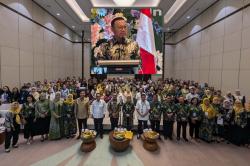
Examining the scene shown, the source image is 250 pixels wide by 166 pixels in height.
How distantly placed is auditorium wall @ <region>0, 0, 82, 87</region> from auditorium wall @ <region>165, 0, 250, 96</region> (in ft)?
37.8

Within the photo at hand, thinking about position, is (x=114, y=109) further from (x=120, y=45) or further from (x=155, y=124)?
(x=120, y=45)

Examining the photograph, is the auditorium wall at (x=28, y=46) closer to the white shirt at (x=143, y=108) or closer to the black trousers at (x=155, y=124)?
the white shirt at (x=143, y=108)

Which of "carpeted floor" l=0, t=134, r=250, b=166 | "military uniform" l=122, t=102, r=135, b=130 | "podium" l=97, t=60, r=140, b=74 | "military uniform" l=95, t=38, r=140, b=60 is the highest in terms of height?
"military uniform" l=95, t=38, r=140, b=60

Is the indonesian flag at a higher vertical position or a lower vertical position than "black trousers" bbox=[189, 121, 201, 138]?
higher

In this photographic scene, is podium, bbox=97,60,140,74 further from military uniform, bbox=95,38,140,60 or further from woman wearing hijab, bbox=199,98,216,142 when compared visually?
woman wearing hijab, bbox=199,98,216,142

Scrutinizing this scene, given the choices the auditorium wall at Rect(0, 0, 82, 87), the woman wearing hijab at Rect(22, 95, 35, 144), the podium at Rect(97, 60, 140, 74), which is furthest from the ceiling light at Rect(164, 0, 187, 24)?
the woman wearing hijab at Rect(22, 95, 35, 144)

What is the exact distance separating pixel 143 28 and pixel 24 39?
8.71m

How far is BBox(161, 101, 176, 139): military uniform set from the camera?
21.5ft

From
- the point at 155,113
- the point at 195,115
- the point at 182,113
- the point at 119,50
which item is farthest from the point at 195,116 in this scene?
the point at 119,50

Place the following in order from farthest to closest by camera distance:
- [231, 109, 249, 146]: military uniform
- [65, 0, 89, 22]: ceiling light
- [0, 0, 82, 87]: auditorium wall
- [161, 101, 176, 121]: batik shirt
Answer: [65, 0, 89, 22]: ceiling light < [0, 0, 82, 87]: auditorium wall < [161, 101, 176, 121]: batik shirt < [231, 109, 249, 146]: military uniform

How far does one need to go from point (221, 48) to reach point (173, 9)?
5906 mm

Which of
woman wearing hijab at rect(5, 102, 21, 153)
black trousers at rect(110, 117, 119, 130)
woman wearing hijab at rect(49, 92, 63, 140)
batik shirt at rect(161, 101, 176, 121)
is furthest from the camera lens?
black trousers at rect(110, 117, 119, 130)

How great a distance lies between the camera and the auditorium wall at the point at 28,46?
9.55m

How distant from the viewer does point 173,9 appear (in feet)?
50.1
